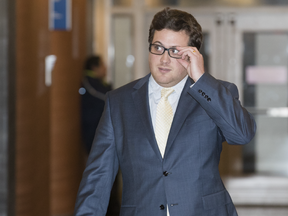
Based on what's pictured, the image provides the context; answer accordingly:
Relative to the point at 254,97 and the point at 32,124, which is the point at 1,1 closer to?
the point at 32,124

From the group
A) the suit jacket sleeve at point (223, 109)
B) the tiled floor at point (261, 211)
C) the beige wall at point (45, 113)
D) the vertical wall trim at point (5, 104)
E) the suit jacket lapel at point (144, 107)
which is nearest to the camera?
the suit jacket sleeve at point (223, 109)

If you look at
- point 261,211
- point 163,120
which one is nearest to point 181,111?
point 163,120

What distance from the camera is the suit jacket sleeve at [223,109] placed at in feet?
5.52

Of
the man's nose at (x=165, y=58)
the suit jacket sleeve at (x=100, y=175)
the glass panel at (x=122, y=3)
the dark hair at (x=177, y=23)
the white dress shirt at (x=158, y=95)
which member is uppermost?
the glass panel at (x=122, y=3)

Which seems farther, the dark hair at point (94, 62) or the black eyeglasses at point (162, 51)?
the dark hair at point (94, 62)

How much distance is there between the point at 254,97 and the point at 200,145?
391 centimetres

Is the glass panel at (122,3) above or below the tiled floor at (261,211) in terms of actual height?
above

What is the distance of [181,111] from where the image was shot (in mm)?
1808

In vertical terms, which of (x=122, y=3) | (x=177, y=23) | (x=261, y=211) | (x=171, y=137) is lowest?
(x=261, y=211)

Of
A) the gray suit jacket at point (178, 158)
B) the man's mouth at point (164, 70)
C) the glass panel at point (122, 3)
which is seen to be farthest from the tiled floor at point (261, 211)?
the man's mouth at point (164, 70)

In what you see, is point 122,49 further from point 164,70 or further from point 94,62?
point 164,70

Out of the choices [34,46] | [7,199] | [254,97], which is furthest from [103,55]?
[7,199]

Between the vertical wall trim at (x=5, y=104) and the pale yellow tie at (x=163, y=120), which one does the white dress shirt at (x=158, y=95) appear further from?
the vertical wall trim at (x=5, y=104)

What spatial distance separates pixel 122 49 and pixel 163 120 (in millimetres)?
3635
